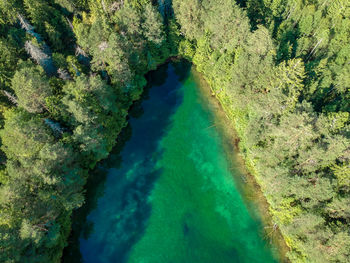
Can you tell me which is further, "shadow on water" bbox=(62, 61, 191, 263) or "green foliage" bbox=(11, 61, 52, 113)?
"shadow on water" bbox=(62, 61, 191, 263)

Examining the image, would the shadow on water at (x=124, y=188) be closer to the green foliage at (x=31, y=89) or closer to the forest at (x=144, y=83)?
the forest at (x=144, y=83)

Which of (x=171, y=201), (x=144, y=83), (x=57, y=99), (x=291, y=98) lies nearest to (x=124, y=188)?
(x=171, y=201)

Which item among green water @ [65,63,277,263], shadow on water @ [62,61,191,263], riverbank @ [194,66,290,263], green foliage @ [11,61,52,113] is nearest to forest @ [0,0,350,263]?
green foliage @ [11,61,52,113]

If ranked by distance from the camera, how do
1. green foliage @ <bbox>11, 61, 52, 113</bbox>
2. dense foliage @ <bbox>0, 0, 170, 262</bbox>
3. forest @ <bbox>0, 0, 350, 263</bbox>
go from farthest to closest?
green foliage @ <bbox>11, 61, 52, 113</bbox>
dense foliage @ <bbox>0, 0, 170, 262</bbox>
forest @ <bbox>0, 0, 350, 263</bbox>

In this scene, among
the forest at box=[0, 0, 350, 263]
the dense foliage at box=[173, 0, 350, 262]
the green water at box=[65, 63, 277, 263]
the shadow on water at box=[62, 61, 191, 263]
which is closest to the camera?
the dense foliage at box=[173, 0, 350, 262]

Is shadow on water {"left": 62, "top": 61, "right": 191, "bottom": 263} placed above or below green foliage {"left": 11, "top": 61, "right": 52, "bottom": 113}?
below

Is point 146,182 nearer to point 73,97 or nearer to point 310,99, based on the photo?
point 73,97

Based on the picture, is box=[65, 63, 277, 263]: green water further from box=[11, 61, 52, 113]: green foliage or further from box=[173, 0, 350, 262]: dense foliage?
box=[11, 61, 52, 113]: green foliage
